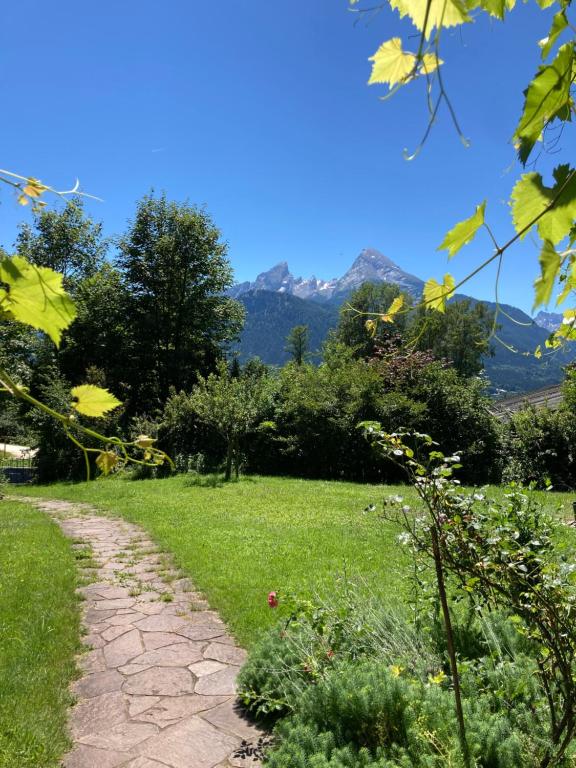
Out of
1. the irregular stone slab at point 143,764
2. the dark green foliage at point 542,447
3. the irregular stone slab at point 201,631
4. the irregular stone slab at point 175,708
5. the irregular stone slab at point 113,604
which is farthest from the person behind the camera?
the dark green foliage at point 542,447

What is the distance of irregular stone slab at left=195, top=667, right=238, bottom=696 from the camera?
300 centimetres

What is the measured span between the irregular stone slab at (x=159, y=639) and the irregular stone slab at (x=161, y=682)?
345mm

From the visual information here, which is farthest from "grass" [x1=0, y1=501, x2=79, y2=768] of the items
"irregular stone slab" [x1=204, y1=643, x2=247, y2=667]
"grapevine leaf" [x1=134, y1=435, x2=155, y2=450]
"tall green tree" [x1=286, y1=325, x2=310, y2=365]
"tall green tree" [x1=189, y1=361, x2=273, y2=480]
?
"tall green tree" [x1=286, y1=325, x2=310, y2=365]

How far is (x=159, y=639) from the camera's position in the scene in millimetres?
3758

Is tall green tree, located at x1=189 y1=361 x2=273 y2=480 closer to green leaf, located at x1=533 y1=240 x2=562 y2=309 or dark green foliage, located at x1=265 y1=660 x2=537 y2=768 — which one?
dark green foliage, located at x1=265 y1=660 x2=537 y2=768

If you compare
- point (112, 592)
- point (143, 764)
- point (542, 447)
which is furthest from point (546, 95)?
point (542, 447)

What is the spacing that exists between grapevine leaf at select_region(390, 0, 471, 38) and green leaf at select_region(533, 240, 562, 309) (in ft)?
0.88

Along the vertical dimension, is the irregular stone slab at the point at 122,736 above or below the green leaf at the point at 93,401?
below

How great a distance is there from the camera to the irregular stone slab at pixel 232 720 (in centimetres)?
258

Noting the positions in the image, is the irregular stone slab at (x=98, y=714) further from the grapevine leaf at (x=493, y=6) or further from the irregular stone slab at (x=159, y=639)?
the grapevine leaf at (x=493, y=6)

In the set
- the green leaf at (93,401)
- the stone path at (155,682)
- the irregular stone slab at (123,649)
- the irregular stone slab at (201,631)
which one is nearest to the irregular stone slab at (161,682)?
the stone path at (155,682)

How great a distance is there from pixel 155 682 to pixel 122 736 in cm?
58

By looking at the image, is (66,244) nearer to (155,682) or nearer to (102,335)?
(102,335)

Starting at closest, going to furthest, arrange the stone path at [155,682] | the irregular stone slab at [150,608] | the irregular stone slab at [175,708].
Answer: the stone path at [155,682], the irregular stone slab at [175,708], the irregular stone slab at [150,608]
